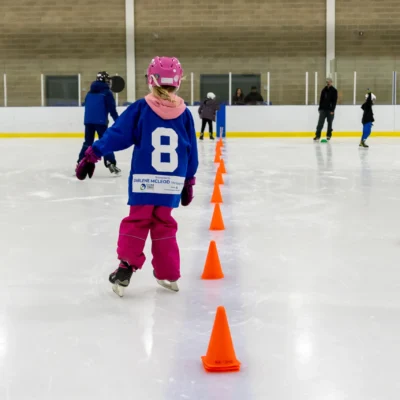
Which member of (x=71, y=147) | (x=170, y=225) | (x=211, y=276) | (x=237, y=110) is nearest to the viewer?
(x=170, y=225)

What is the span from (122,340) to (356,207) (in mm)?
3813

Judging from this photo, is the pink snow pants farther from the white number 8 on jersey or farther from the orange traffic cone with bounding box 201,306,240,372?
the orange traffic cone with bounding box 201,306,240,372

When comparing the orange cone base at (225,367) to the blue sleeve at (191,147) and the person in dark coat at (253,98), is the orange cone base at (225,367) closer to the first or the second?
the blue sleeve at (191,147)

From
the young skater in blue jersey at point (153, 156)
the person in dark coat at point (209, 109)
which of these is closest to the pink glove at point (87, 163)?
the young skater in blue jersey at point (153, 156)

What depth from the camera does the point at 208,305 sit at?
3.03m

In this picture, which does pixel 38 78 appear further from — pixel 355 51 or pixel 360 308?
pixel 360 308

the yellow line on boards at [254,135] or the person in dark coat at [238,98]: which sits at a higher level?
the person in dark coat at [238,98]

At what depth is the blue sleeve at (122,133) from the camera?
10.1 feet

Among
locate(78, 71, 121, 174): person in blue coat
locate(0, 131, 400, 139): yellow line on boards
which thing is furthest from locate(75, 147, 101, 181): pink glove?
locate(0, 131, 400, 139): yellow line on boards

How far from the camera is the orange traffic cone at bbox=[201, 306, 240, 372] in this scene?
226cm

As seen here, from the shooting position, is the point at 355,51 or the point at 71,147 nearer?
the point at 71,147

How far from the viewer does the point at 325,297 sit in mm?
3172

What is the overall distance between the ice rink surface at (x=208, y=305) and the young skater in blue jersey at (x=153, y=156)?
243 mm

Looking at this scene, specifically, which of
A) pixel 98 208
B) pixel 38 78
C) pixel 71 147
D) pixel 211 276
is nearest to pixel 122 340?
pixel 211 276
